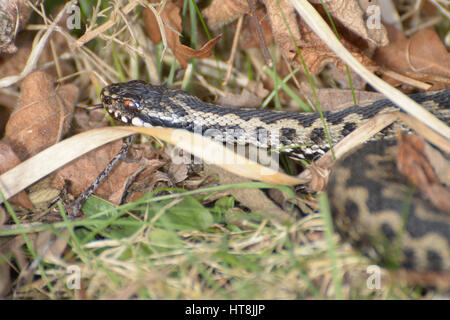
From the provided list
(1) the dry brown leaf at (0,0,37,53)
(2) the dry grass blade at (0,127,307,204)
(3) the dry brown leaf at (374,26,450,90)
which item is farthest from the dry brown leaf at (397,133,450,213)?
(1) the dry brown leaf at (0,0,37,53)

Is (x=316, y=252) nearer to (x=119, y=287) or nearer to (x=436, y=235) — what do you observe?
(x=436, y=235)

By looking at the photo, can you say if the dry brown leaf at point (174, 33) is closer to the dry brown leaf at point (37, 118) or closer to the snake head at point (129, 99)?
the snake head at point (129, 99)

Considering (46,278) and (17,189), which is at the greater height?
(17,189)

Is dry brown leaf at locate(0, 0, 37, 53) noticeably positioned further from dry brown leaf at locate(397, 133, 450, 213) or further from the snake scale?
dry brown leaf at locate(397, 133, 450, 213)

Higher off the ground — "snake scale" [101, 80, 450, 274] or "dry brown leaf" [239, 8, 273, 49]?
"dry brown leaf" [239, 8, 273, 49]

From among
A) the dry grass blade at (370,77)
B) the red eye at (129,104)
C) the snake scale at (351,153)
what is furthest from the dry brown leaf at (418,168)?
the red eye at (129,104)

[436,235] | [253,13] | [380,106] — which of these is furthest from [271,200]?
[253,13]
